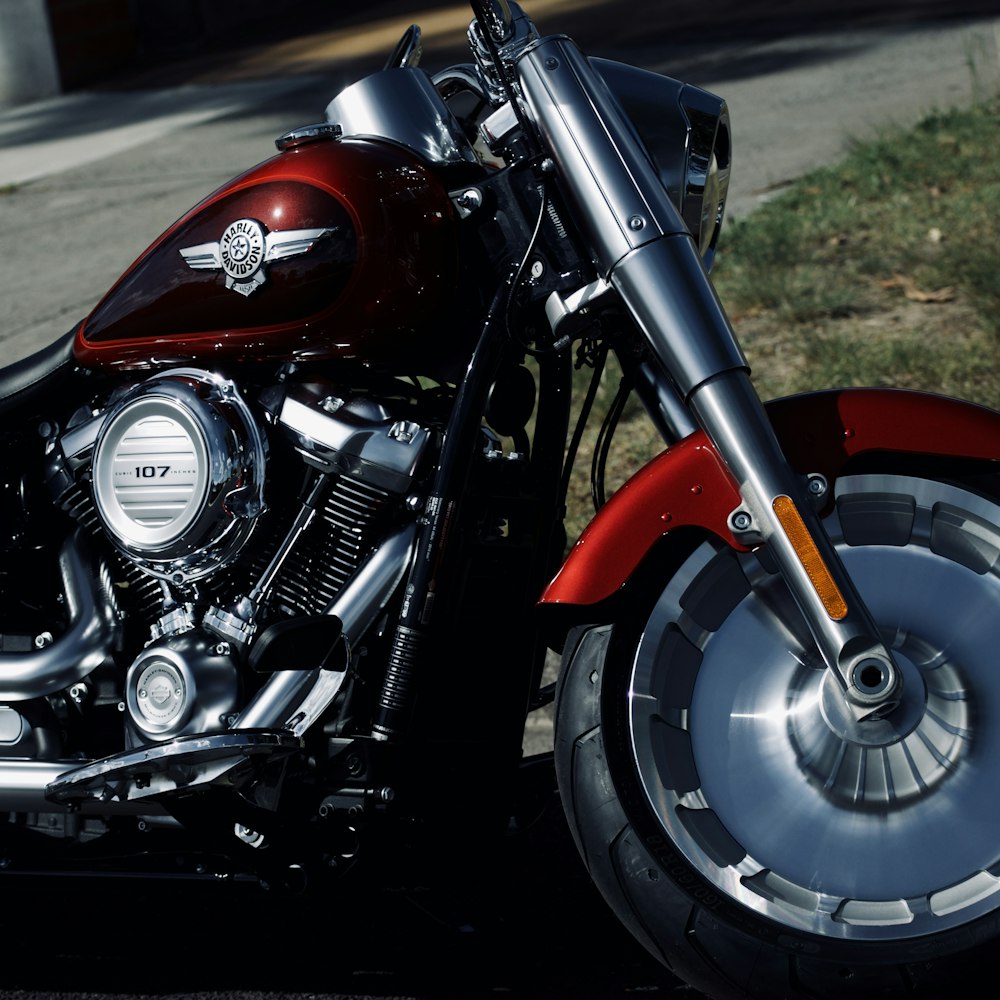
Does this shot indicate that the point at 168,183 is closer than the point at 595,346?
No

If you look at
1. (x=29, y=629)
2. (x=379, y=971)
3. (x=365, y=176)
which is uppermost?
(x=365, y=176)

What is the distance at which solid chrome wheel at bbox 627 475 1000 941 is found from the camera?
7.26 feet

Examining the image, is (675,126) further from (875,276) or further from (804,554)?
(875,276)

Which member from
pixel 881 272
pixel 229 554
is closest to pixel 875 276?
pixel 881 272

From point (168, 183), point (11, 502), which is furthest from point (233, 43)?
point (11, 502)

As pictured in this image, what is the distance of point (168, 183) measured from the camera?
1023 cm

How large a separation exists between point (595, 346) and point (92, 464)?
33.7 inches

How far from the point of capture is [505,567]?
2500mm

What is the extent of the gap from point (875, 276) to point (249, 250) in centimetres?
463

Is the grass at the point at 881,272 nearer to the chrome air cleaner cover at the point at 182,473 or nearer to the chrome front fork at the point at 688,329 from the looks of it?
the chrome front fork at the point at 688,329

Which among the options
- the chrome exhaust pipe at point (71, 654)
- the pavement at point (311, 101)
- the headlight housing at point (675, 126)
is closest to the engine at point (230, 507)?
the chrome exhaust pipe at point (71, 654)

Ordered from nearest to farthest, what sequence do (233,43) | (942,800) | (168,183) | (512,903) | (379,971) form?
(942,800) < (379,971) < (512,903) < (168,183) < (233,43)

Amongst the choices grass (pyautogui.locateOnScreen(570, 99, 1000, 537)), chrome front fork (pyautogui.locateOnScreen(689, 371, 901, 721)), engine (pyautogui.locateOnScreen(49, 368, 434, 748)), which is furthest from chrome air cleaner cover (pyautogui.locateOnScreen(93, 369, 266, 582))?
grass (pyautogui.locateOnScreen(570, 99, 1000, 537))

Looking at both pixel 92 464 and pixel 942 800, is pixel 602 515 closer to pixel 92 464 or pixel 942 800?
pixel 942 800
